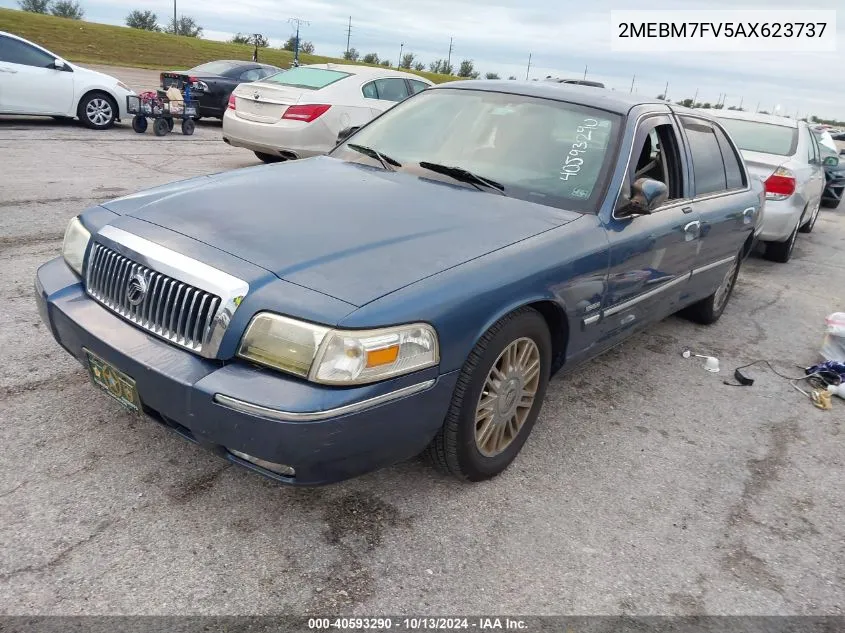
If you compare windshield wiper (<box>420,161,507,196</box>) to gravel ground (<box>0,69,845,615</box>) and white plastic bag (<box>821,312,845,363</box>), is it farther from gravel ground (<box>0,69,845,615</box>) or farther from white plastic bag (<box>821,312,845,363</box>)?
white plastic bag (<box>821,312,845,363</box>)

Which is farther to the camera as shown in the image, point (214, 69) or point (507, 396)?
point (214, 69)

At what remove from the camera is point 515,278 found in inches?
107

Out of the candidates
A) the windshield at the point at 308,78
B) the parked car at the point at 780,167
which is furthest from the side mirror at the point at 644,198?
the windshield at the point at 308,78

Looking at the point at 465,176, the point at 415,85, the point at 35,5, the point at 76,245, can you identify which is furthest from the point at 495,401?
the point at 35,5

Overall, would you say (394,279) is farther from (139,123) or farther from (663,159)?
(139,123)

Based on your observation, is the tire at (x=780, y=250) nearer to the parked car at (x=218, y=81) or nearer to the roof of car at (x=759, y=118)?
the roof of car at (x=759, y=118)

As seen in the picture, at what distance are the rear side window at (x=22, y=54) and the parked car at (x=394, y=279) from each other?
30.5ft

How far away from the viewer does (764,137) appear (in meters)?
8.23

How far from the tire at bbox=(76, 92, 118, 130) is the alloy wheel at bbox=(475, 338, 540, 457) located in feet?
37.1

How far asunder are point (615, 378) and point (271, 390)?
107 inches

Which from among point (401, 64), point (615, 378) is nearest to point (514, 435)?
point (615, 378)

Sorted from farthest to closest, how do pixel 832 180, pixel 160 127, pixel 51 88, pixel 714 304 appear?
pixel 832 180 < pixel 160 127 < pixel 51 88 < pixel 714 304

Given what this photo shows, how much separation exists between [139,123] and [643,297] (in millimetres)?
10960

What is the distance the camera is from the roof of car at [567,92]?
379 cm
